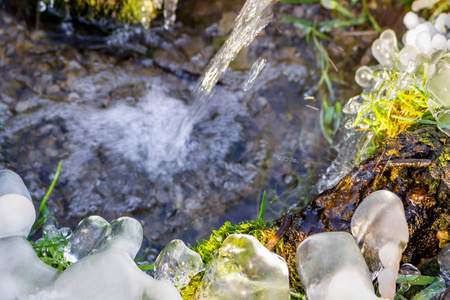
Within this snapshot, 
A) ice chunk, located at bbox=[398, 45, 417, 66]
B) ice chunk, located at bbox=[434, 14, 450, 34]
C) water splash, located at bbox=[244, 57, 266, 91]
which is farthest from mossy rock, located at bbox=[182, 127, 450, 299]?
water splash, located at bbox=[244, 57, 266, 91]

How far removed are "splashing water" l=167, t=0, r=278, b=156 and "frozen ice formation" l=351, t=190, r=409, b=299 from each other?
1090mm

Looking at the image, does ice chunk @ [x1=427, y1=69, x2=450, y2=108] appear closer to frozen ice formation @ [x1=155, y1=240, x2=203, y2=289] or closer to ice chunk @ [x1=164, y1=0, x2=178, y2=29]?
frozen ice formation @ [x1=155, y1=240, x2=203, y2=289]

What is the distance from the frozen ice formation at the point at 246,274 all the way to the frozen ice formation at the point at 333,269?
6 cm

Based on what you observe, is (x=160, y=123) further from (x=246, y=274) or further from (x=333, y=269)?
(x=333, y=269)

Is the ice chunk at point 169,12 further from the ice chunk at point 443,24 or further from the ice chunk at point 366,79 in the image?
the ice chunk at point 443,24

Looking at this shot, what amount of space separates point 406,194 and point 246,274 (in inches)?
20.3

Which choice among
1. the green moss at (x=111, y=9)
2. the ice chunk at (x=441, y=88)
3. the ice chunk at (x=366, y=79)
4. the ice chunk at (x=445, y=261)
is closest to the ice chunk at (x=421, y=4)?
the ice chunk at (x=366, y=79)

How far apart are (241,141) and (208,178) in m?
0.26

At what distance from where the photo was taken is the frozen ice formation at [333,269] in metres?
0.96

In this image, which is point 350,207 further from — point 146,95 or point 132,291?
point 146,95

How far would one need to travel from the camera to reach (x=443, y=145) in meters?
1.21

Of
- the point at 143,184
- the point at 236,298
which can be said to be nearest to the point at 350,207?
the point at 236,298

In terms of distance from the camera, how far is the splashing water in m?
1.88

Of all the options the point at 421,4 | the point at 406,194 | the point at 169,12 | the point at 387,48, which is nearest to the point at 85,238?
the point at 406,194
